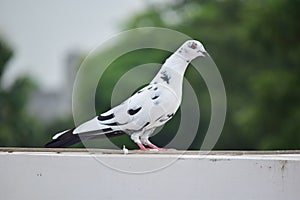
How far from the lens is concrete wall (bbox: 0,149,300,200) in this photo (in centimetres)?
534

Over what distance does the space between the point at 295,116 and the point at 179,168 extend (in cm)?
1593

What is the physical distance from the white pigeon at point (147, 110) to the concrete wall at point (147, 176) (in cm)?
53

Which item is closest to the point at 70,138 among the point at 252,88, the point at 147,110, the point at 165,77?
the point at 147,110

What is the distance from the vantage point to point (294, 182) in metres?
5.31

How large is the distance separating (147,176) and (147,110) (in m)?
0.83

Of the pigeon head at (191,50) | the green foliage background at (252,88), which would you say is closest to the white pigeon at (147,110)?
the pigeon head at (191,50)

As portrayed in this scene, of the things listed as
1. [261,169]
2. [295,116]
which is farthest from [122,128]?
[295,116]

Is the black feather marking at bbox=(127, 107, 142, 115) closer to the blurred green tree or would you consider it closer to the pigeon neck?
the pigeon neck

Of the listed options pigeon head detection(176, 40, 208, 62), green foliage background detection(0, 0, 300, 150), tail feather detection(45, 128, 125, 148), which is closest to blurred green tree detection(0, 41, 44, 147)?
green foliage background detection(0, 0, 300, 150)

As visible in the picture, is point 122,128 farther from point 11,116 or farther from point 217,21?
point 217,21

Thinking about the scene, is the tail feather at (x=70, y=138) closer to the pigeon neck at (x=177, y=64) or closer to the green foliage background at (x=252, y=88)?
the pigeon neck at (x=177, y=64)

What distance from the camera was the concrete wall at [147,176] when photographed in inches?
210

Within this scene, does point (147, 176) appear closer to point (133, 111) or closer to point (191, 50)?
point (133, 111)

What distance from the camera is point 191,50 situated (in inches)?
243
